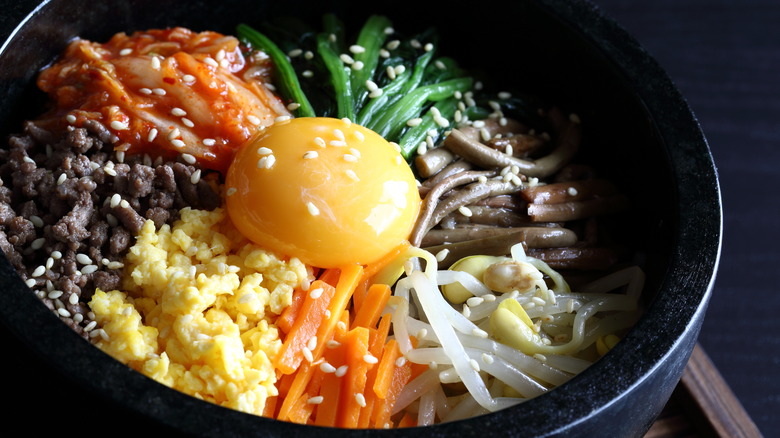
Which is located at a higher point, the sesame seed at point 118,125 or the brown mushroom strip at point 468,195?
the sesame seed at point 118,125

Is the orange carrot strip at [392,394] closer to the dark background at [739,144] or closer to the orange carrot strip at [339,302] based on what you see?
the orange carrot strip at [339,302]

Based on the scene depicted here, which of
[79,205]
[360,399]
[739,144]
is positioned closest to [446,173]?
[360,399]

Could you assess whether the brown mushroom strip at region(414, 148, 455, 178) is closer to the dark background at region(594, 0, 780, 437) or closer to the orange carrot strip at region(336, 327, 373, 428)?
the orange carrot strip at region(336, 327, 373, 428)

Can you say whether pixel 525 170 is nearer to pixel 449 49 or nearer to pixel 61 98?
pixel 449 49

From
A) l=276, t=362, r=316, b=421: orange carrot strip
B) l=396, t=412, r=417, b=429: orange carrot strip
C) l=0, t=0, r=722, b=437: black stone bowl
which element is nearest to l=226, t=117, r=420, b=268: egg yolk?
l=276, t=362, r=316, b=421: orange carrot strip

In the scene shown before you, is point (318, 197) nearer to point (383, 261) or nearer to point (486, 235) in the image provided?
point (383, 261)

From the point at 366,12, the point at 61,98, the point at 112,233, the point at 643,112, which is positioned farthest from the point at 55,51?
the point at 643,112

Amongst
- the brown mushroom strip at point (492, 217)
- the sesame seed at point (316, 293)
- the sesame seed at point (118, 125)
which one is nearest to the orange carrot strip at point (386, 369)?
the sesame seed at point (316, 293)
